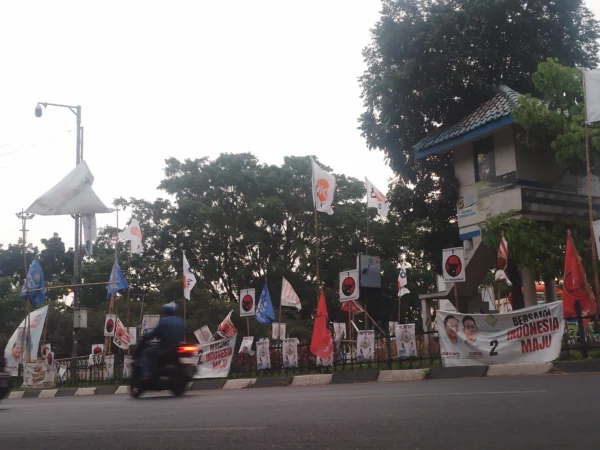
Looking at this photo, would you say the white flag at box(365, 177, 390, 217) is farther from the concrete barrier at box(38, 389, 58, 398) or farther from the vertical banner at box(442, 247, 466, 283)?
the concrete barrier at box(38, 389, 58, 398)

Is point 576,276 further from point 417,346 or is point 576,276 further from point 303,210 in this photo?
point 303,210

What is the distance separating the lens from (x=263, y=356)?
20.1 meters

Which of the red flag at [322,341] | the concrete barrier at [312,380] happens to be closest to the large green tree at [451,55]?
the red flag at [322,341]

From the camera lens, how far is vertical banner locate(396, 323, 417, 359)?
54.2 ft

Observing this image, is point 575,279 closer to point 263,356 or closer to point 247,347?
point 263,356

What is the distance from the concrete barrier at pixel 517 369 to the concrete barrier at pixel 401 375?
1509 millimetres

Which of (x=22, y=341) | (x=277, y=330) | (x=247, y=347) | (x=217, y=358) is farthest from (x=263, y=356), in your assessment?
(x=22, y=341)

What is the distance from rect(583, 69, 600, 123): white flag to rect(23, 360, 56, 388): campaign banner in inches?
808

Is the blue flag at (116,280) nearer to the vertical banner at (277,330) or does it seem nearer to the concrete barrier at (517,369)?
the vertical banner at (277,330)

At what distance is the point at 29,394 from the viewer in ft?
78.6

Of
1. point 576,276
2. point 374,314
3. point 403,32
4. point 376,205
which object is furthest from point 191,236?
point 576,276

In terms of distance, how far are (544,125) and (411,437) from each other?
1461 cm

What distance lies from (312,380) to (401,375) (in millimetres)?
2741

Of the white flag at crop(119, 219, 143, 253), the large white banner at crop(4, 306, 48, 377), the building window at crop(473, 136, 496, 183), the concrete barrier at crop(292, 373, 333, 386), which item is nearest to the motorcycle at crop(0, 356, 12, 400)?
the concrete barrier at crop(292, 373, 333, 386)
